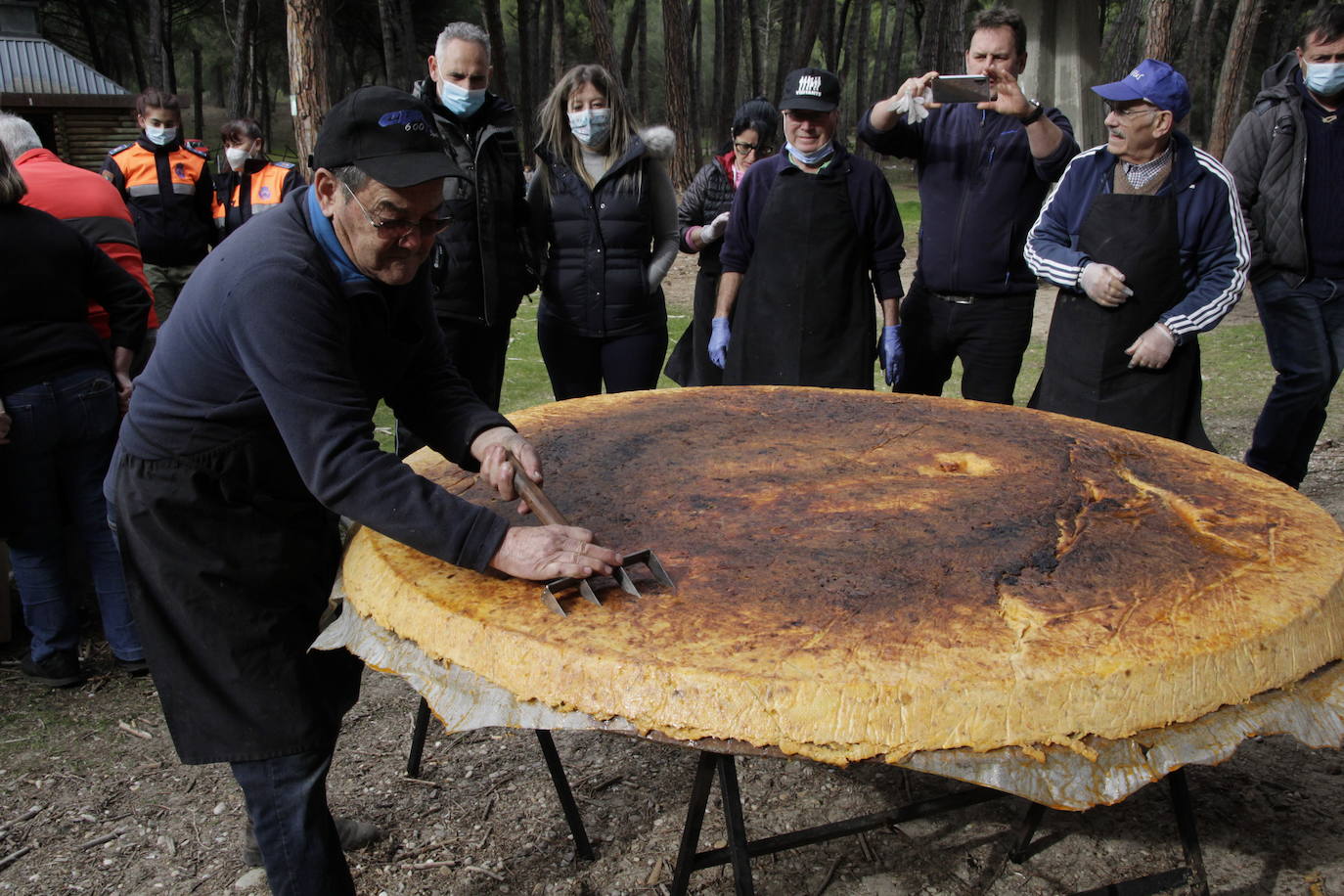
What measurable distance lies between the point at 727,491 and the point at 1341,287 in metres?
3.64

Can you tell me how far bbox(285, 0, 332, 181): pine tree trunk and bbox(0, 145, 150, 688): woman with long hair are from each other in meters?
4.57

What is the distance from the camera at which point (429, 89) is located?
165 inches

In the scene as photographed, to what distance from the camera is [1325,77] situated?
4090mm

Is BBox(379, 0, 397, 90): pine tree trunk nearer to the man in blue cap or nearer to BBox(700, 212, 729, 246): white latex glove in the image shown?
BBox(700, 212, 729, 246): white latex glove

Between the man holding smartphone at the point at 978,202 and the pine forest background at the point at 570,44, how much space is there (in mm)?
5573

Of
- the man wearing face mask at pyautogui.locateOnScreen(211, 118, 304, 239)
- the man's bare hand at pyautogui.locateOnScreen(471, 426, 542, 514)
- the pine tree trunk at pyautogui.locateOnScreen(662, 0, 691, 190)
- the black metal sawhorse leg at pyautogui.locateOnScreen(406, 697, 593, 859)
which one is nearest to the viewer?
the man's bare hand at pyautogui.locateOnScreen(471, 426, 542, 514)

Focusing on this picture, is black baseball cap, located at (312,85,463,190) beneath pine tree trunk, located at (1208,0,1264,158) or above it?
beneath

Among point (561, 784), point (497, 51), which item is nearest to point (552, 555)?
point (561, 784)

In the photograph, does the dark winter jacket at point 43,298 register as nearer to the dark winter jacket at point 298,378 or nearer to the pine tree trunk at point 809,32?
the dark winter jacket at point 298,378

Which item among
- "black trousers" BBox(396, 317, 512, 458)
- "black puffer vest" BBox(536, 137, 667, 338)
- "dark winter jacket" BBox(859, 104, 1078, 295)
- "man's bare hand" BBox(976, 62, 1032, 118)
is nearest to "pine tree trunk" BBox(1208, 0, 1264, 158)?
"dark winter jacket" BBox(859, 104, 1078, 295)

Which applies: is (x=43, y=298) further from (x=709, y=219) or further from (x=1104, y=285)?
(x=1104, y=285)

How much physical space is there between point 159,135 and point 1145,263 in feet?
19.1

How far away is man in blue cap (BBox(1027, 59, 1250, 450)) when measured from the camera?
3271 millimetres

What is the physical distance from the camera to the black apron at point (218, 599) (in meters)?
1.90
